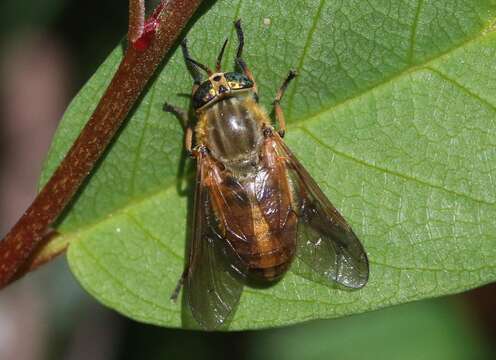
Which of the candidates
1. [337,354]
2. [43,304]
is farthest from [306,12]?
[43,304]

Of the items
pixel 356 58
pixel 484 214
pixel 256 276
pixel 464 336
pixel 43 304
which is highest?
pixel 356 58

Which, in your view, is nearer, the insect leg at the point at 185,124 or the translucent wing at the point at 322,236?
the translucent wing at the point at 322,236

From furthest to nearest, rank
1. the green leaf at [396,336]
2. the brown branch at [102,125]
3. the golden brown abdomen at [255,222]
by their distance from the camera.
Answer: the green leaf at [396,336], the golden brown abdomen at [255,222], the brown branch at [102,125]

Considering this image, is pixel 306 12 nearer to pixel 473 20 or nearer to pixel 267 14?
pixel 267 14

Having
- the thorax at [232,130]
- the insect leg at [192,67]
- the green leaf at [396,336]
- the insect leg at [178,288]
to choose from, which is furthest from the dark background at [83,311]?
the insect leg at [192,67]

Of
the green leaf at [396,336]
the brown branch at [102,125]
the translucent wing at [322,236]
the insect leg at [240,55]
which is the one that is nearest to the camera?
the brown branch at [102,125]

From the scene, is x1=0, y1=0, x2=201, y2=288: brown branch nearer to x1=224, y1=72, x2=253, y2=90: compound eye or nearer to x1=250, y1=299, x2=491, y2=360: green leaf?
x1=224, y1=72, x2=253, y2=90: compound eye

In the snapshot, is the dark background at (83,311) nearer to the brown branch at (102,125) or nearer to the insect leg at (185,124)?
the insect leg at (185,124)

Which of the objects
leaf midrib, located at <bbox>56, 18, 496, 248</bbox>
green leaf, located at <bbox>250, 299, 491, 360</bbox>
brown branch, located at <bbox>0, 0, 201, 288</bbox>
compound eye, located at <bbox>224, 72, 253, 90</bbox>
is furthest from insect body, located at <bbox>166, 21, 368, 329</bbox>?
green leaf, located at <bbox>250, 299, 491, 360</bbox>
